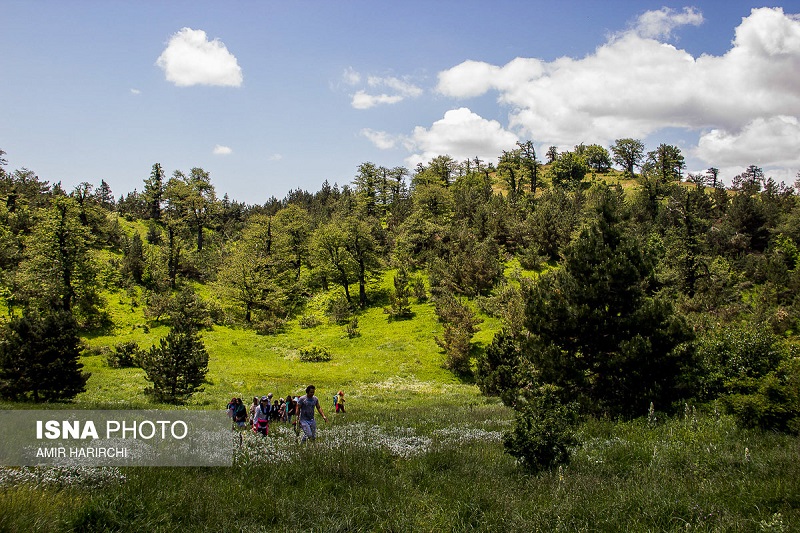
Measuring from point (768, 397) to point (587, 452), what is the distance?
5.08 m

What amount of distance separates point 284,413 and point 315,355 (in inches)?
837

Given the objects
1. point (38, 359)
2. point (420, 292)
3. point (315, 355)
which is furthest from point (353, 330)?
point (38, 359)

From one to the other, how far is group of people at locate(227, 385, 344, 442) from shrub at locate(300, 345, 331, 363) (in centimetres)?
1874

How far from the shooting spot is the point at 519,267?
5897 centimetres

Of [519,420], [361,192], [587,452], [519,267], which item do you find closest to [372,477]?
[519,420]

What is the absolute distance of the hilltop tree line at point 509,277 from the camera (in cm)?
1473

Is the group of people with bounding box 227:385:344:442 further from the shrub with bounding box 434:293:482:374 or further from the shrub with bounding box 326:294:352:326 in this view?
the shrub with bounding box 326:294:352:326

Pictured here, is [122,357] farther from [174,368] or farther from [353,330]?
[353,330]

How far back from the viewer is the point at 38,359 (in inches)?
773

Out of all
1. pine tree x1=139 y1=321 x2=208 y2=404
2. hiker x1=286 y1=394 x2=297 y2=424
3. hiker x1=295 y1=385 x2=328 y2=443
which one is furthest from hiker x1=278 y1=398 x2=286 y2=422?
hiker x1=295 y1=385 x2=328 y2=443

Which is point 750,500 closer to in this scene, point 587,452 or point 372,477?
point 587,452

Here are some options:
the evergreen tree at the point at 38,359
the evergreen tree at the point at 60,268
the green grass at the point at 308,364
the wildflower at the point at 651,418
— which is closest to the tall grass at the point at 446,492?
the wildflower at the point at 651,418

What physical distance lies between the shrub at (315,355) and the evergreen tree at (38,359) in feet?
66.9

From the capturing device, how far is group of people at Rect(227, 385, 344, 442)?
1205 cm
